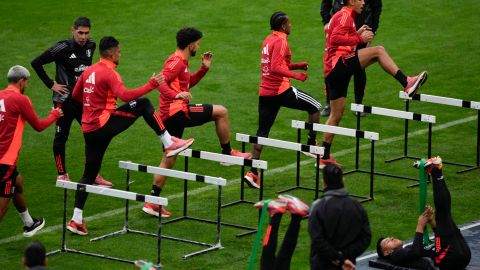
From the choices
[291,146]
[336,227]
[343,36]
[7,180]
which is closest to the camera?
[336,227]

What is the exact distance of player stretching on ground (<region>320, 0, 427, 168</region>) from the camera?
16938mm

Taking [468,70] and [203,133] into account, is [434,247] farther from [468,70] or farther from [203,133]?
[468,70]

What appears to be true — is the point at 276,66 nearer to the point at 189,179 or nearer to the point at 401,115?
the point at 401,115

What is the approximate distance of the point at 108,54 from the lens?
15273mm

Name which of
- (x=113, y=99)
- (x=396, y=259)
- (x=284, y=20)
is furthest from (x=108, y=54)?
(x=396, y=259)

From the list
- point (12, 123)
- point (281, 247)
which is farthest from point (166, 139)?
point (281, 247)

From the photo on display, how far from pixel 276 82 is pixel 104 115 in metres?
3.01

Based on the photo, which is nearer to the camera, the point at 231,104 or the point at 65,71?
the point at 65,71

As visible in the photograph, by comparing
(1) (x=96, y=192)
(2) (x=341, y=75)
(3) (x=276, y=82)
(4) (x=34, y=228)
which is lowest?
(4) (x=34, y=228)

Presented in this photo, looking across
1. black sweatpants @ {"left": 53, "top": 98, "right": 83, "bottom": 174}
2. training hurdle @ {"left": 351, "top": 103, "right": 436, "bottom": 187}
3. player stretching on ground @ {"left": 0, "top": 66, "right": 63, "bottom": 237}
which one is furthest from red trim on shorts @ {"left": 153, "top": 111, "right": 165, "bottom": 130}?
training hurdle @ {"left": 351, "top": 103, "right": 436, "bottom": 187}

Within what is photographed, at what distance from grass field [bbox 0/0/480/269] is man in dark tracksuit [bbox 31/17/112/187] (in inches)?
23.1

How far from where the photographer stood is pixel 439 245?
13906mm

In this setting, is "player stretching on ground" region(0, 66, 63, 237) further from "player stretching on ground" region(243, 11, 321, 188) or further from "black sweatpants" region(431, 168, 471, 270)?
"black sweatpants" region(431, 168, 471, 270)

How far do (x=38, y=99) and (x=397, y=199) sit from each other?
7.85 meters
